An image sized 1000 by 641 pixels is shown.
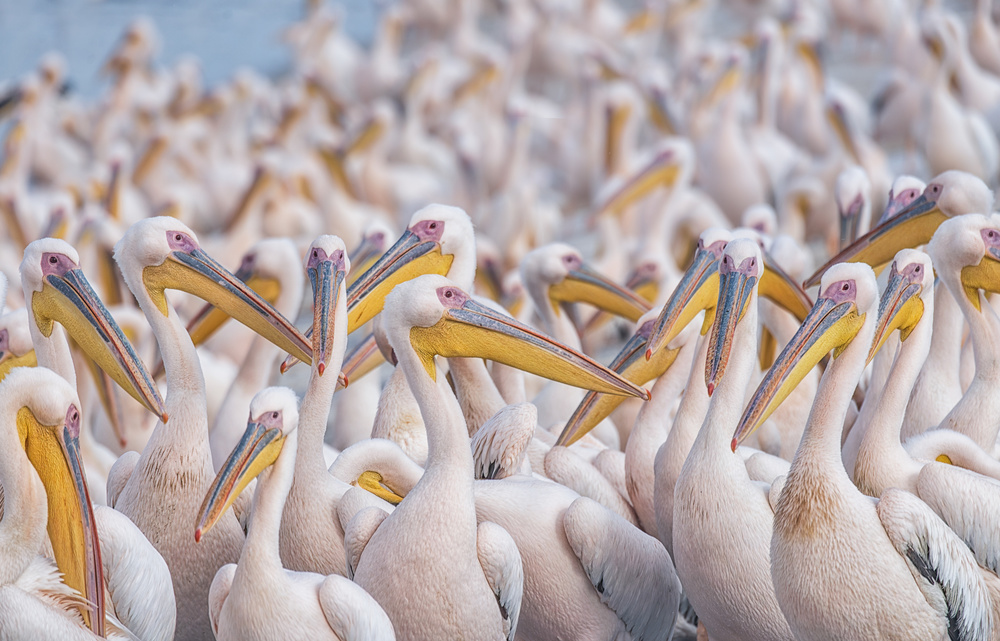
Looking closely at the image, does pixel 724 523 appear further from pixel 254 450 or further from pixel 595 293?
pixel 595 293

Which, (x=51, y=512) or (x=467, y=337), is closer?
(x=51, y=512)

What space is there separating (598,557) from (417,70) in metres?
8.68

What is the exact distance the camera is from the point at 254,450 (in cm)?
292

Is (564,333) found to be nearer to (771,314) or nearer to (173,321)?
(771,314)

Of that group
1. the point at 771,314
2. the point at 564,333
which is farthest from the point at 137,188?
the point at 771,314

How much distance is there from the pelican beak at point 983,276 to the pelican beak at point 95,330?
2121 mm

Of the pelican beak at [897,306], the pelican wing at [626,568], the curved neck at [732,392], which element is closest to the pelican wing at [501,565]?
the pelican wing at [626,568]

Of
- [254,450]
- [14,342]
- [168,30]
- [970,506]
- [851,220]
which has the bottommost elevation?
[254,450]

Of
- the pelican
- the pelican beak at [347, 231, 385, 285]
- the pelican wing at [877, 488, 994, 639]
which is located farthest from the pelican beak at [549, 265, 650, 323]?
the pelican

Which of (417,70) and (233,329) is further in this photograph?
(417,70)

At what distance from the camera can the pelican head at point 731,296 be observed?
11.0 feet

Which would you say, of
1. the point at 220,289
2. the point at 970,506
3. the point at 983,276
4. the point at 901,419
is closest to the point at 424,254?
the point at 220,289

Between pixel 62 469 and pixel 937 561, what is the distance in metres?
1.90

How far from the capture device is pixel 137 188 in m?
9.75
